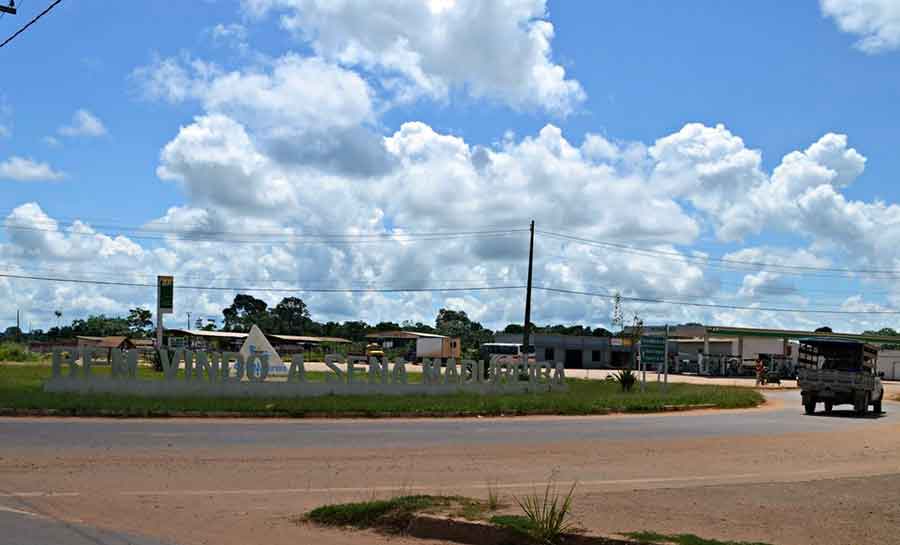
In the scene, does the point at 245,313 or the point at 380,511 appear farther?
the point at 245,313

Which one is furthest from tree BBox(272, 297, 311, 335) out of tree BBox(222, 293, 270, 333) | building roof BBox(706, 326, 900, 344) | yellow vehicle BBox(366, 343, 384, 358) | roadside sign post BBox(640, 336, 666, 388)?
roadside sign post BBox(640, 336, 666, 388)

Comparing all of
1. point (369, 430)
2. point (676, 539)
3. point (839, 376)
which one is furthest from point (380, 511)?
point (839, 376)

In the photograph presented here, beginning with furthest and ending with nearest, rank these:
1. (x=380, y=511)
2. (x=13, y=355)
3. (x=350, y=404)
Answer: (x=13, y=355)
(x=350, y=404)
(x=380, y=511)

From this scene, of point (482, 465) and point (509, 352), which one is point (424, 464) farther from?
point (509, 352)

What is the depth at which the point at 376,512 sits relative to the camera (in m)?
10.5

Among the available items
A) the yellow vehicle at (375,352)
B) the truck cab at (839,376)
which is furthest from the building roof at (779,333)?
the truck cab at (839,376)

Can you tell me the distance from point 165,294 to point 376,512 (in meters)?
39.1

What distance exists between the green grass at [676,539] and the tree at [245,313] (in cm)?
15623

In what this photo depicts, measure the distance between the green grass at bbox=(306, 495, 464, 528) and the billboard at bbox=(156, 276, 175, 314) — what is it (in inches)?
1497

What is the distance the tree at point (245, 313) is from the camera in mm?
164125

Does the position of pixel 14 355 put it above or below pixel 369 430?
below

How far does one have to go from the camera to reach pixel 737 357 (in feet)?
279

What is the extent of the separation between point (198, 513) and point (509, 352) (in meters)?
79.6

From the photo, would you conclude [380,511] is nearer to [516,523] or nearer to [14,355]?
[516,523]
